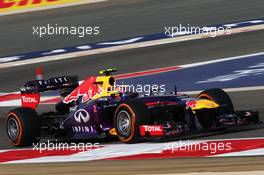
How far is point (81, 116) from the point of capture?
37.7ft

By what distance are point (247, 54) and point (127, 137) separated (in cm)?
980

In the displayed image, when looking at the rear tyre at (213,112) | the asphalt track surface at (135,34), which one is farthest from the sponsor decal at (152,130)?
the asphalt track surface at (135,34)

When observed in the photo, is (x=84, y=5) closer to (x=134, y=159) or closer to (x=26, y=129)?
(x=26, y=129)

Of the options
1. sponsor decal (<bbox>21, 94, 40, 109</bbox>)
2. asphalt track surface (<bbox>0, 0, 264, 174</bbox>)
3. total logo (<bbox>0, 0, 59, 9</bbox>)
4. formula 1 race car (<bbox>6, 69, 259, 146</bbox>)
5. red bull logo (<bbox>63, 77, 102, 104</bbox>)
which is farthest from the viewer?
total logo (<bbox>0, 0, 59, 9</bbox>)

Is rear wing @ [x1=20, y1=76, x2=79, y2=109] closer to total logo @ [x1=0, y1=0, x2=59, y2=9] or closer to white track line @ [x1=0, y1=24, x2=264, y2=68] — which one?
white track line @ [x1=0, y1=24, x2=264, y2=68]

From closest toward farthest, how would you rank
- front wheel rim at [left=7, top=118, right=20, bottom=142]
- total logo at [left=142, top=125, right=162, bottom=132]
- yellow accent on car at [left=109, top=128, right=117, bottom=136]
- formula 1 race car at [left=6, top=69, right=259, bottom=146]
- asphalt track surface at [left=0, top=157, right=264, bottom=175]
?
asphalt track surface at [left=0, top=157, right=264, bottom=175], total logo at [left=142, top=125, right=162, bottom=132], formula 1 race car at [left=6, top=69, right=259, bottom=146], yellow accent on car at [left=109, top=128, right=117, bottom=136], front wheel rim at [left=7, top=118, right=20, bottom=142]

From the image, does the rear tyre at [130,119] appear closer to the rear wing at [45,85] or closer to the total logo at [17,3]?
the rear wing at [45,85]

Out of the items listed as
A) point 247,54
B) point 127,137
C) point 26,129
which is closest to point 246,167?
point 127,137

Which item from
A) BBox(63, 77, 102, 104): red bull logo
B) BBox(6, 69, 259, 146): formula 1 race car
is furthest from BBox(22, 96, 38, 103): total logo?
BBox(63, 77, 102, 104): red bull logo

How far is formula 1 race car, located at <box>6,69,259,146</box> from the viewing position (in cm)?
1051

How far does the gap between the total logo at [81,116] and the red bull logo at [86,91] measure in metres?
0.31

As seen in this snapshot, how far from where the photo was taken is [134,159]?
30.9ft

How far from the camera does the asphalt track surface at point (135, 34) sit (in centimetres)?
2012

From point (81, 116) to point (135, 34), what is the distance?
1276cm
